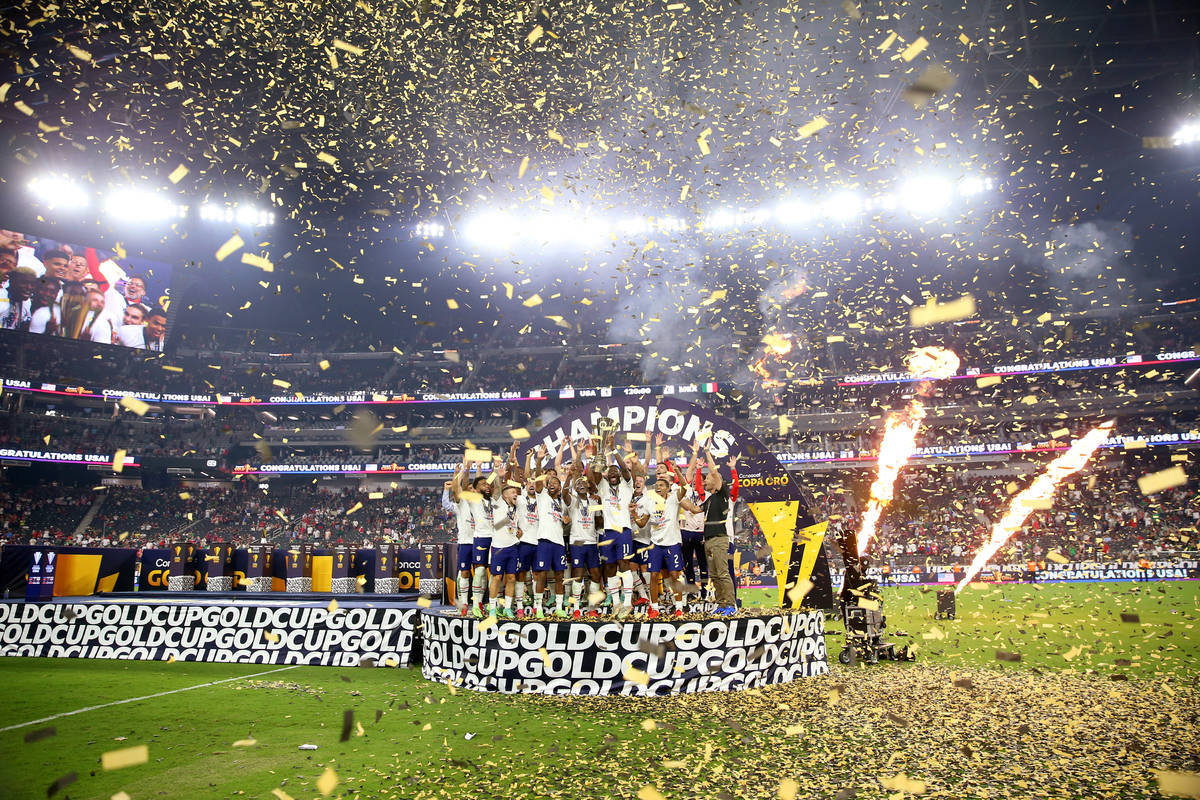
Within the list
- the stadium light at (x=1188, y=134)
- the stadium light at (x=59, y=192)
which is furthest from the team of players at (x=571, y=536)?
the stadium light at (x=59, y=192)

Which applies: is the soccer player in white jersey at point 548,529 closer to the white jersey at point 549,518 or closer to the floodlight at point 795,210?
the white jersey at point 549,518

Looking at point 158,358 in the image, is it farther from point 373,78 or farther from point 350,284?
point 373,78

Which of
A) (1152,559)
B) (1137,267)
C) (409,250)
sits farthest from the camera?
(409,250)

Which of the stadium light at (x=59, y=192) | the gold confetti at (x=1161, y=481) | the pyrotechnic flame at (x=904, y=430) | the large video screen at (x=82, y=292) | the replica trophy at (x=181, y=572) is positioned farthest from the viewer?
the pyrotechnic flame at (x=904, y=430)

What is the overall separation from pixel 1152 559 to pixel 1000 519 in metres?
8.30

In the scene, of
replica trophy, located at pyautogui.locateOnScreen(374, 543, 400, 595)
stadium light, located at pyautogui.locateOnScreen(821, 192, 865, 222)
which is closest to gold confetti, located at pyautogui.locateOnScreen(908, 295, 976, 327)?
stadium light, located at pyautogui.locateOnScreen(821, 192, 865, 222)

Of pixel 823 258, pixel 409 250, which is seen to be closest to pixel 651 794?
pixel 823 258

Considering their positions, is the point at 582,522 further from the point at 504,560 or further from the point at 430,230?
the point at 430,230

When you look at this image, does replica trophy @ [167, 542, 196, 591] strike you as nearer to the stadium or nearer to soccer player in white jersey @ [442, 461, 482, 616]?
the stadium

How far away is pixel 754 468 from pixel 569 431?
155 inches

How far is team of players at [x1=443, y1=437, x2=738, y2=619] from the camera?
32.0ft

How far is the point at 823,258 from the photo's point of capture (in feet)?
153

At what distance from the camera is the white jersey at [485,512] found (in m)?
10.0

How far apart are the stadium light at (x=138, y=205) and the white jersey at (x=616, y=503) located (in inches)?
1691
